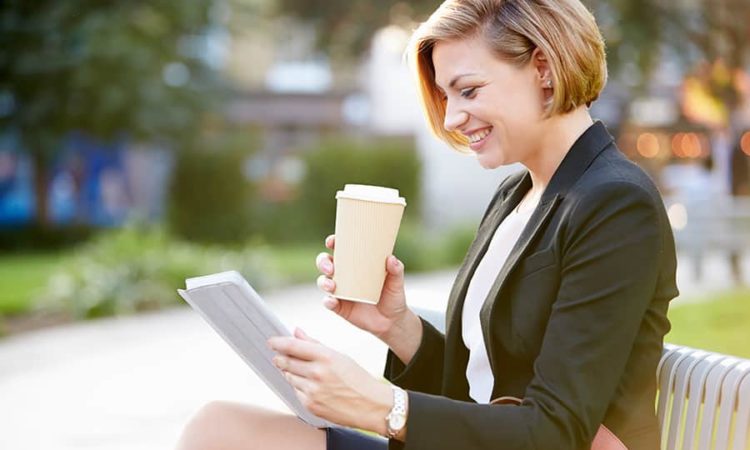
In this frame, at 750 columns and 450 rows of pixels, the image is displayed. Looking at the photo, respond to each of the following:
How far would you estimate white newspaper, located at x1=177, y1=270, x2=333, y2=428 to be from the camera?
1.83 metres

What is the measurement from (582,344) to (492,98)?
512mm

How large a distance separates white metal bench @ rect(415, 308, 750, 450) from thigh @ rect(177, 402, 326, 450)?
694 mm

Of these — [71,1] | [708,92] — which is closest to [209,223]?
[71,1]

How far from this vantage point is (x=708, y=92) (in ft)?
58.1

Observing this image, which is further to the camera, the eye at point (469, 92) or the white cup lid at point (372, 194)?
the eye at point (469, 92)

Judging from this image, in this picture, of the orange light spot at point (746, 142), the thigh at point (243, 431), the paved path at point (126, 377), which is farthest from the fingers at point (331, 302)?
the orange light spot at point (746, 142)

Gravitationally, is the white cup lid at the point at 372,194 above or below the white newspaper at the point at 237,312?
above

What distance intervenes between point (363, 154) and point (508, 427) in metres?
17.2

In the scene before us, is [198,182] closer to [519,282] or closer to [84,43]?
[84,43]

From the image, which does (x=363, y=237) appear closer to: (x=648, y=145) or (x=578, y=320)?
(x=578, y=320)

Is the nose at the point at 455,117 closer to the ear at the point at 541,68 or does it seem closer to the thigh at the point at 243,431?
the ear at the point at 541,68

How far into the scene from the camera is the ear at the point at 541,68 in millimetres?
2086

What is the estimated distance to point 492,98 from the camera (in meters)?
2.12

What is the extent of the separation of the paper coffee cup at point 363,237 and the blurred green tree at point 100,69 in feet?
51.5
